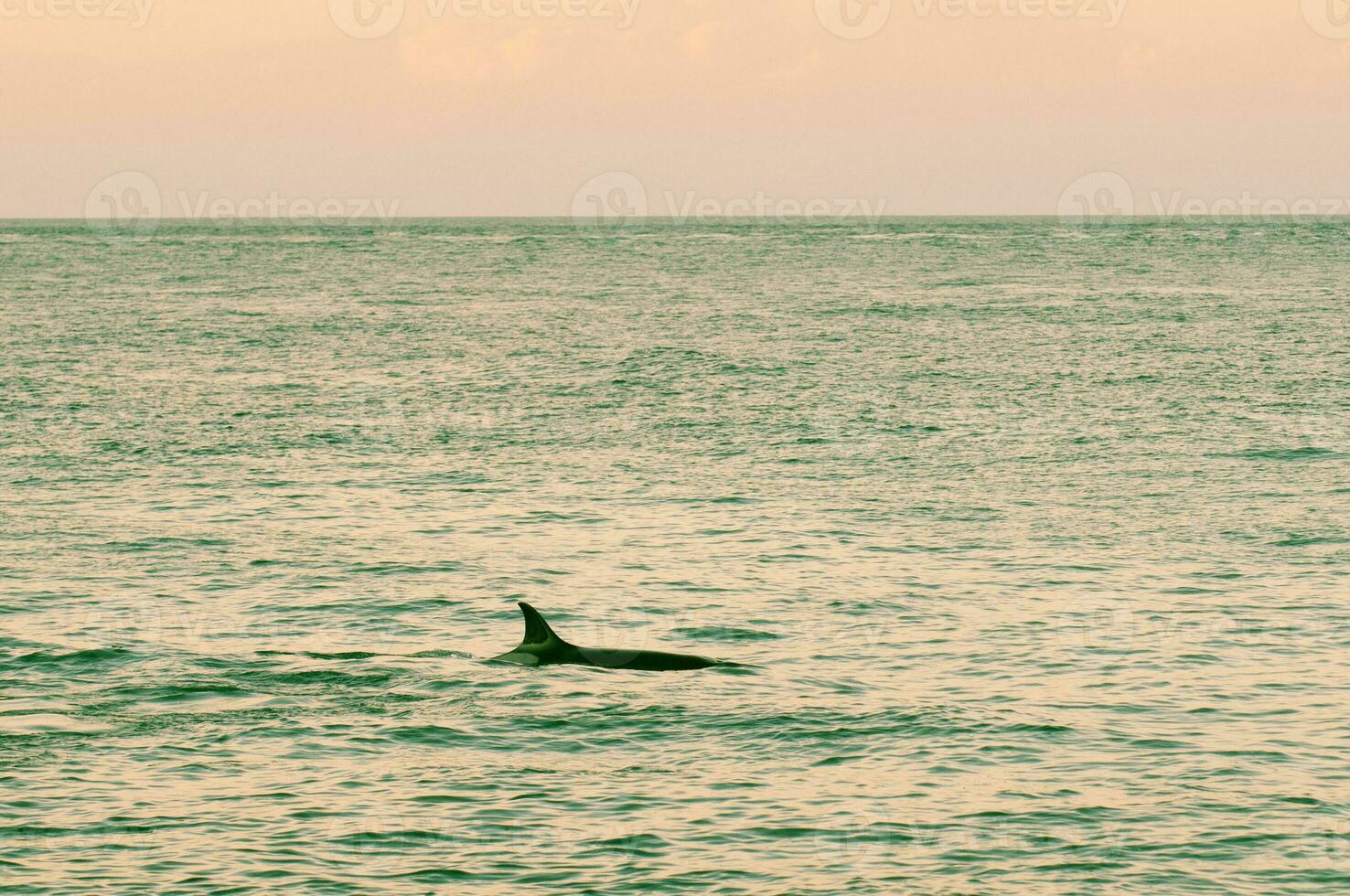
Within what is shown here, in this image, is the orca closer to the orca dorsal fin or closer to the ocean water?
the orca dorsal fin

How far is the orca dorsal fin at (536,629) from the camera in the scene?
22312 mm

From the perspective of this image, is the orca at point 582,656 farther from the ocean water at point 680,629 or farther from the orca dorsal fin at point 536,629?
the ocean water at point 680,629

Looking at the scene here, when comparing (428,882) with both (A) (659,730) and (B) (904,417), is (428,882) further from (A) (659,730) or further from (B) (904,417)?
(B) (904,417)

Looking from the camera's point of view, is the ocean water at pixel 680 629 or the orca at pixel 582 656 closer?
the ocean water at pixel 680 629

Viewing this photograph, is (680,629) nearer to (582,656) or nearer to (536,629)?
(582,656)

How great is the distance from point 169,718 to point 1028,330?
65.1 m

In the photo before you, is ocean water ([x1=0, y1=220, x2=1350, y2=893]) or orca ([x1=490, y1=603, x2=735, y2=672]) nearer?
ocean water ([x1=0, y1=220, x2=1350, y2=893])

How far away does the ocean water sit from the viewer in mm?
16125

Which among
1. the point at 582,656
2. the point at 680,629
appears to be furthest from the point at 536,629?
the point at 680,629

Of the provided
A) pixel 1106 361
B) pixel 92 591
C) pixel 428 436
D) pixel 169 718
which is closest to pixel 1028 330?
pixel 1106 361

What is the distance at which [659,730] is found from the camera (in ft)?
64.5

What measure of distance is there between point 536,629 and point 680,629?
10.1 feet

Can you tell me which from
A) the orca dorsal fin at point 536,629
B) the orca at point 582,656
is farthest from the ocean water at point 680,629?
the orca dorsal fin at point 536,629

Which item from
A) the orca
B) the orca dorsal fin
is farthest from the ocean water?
the orca dorsal fin
